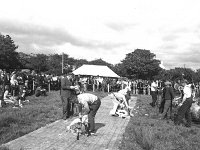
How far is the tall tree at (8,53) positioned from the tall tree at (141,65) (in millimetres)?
34176

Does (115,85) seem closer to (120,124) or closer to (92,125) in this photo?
(120,124)

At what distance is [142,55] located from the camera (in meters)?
84.2

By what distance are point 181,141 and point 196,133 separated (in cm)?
164

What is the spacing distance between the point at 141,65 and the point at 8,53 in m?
39.8

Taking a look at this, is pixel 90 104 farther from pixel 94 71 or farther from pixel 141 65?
pixel 141 65

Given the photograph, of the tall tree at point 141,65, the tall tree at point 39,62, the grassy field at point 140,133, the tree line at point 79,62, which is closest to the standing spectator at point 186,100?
the grassy field at point 140,133

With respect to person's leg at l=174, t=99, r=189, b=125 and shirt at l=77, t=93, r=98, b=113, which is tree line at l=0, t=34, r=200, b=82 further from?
shirt at l=77, t=93, r=98, b=113

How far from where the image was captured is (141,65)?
80.7 metres

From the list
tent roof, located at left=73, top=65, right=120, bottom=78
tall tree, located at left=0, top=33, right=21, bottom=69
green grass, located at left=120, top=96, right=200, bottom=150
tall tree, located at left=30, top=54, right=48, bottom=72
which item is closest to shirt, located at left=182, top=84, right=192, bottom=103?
green grass, located at left=120, top=96, right=200, bottom=150

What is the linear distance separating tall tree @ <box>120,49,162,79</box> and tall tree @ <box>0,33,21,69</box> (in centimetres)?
3418

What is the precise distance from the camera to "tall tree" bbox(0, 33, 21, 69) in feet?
204

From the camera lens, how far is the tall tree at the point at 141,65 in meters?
80.7

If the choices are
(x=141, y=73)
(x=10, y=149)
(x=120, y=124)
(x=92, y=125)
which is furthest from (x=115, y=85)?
(x=141, y=73)

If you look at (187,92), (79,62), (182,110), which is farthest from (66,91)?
(79,62)
